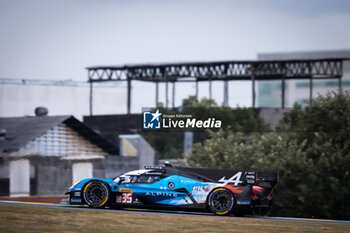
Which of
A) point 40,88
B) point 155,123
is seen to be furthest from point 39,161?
point 40,88

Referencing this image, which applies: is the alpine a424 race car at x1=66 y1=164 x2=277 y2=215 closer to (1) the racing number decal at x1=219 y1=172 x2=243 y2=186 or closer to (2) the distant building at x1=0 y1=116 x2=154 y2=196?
(1) the racing number decal at x1=219 y1=172 x2=243 y2=186

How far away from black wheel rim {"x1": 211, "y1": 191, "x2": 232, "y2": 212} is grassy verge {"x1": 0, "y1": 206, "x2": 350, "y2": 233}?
0.69 metres

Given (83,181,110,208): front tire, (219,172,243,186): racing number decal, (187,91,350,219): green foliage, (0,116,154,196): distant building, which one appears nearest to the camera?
(219,172,243,186): racing number decal

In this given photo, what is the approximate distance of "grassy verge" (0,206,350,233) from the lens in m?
12.9

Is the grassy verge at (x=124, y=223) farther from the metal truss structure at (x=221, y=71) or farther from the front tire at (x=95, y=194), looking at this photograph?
the metal truss structure at (x=221, y=71)

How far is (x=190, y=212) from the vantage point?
1711cm

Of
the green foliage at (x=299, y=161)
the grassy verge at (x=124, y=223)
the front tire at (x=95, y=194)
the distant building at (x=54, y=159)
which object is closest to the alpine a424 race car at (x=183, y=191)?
the front tire at (x=95, y=194)

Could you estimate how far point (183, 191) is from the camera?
15.9m

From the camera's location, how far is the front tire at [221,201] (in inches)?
618

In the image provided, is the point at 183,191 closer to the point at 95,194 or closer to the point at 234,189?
the point at 234,189

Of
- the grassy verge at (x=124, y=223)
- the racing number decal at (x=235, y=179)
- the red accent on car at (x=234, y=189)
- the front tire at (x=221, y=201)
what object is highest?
the racing number decal at (x=235, y=179)

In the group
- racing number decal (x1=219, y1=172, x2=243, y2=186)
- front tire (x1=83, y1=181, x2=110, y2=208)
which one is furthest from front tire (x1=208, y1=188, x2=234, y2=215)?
front tire (x1=83, y1=181, x2=110, y2=208)

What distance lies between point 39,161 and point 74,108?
4863 cm

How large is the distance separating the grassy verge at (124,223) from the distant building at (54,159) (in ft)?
28.3
